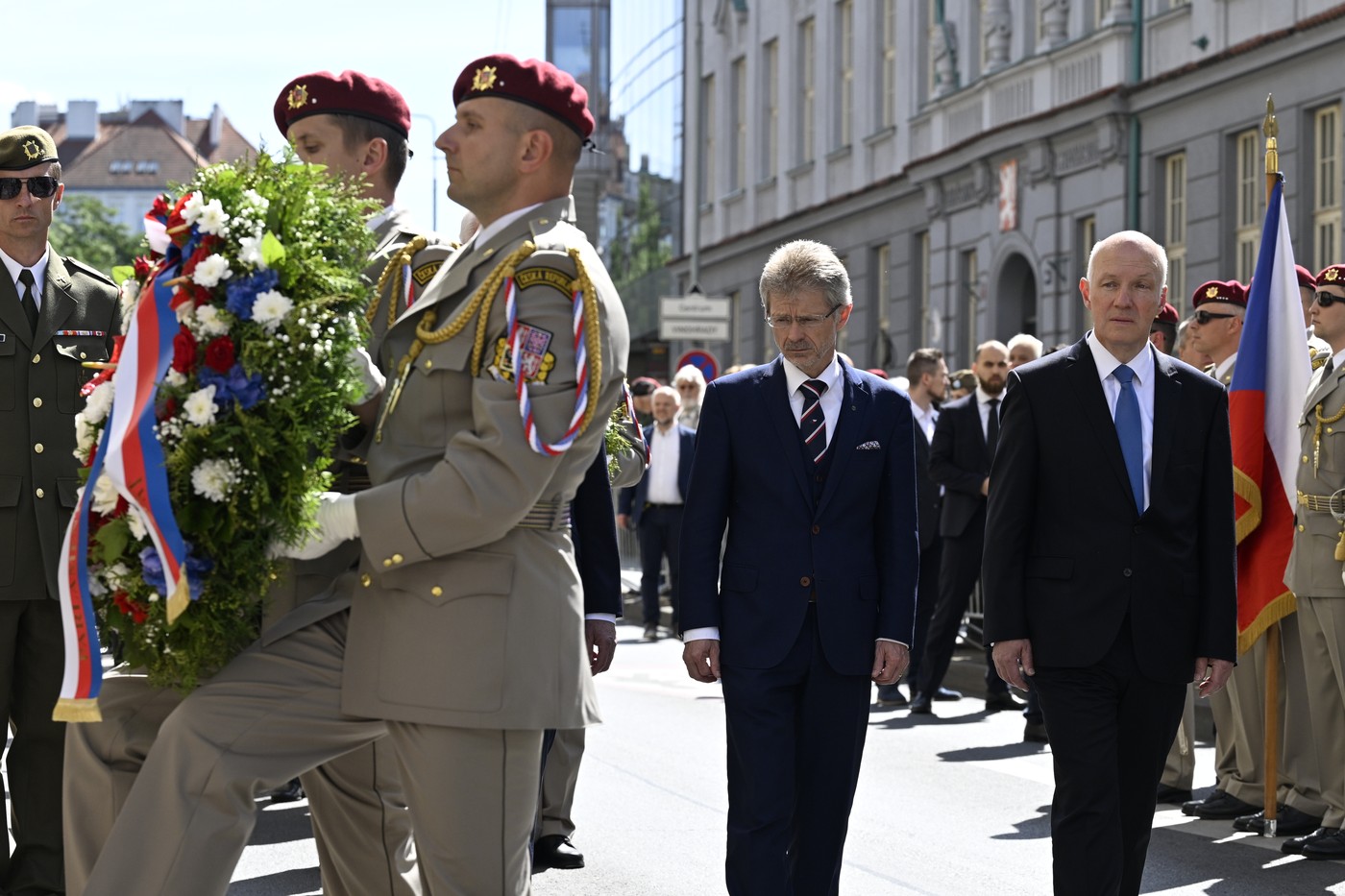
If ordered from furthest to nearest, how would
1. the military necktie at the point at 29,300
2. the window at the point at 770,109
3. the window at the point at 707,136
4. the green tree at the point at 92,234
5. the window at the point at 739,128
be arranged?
the green tree at the point at 92,234 → the window at the point at 707,136 → the window at the point at 739,128 → the window at the point at 770,109 → the military necktie at the point at 29,300

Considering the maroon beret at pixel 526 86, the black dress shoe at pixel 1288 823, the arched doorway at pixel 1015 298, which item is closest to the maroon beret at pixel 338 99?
the maroon beret at pixel 526 86

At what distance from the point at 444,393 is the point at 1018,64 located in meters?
23.8

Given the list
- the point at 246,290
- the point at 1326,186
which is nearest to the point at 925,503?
the point at 1326,186

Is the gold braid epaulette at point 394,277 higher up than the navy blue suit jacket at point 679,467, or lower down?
higher up

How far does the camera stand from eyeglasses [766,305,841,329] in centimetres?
603

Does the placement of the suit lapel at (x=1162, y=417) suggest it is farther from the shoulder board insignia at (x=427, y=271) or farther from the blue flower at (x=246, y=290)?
the blue flower at (x=246, y=290)

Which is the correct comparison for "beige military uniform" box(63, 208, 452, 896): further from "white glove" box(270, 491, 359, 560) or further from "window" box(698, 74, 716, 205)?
"window" box(698, 74, 716, 205)

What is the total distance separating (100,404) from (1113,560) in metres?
2.97

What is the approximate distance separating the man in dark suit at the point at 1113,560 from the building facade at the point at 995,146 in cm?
1536

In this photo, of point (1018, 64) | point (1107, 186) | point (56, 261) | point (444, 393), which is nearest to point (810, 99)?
point (1018, 64)

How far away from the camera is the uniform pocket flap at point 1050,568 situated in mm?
5902

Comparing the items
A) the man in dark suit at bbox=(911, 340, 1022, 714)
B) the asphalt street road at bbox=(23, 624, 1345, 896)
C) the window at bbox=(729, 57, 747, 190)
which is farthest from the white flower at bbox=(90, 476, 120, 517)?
the window at bbox=(729, 57, 747, 190)

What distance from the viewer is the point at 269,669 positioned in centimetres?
422

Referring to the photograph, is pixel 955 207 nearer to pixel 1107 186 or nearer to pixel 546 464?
pixel 1107 186
